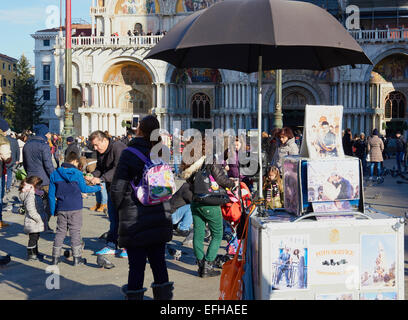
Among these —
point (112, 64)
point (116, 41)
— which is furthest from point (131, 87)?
point (116, 41)

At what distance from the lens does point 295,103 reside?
32000mm

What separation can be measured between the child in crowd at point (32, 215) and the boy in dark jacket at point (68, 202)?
0.51 m

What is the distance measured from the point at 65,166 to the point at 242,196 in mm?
2386

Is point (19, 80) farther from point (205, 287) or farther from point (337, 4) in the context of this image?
point (205, 287)

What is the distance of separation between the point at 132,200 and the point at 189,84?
29.2 metres

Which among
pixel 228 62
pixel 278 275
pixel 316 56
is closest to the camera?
pixel 278 275

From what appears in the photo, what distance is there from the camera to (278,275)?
357cm

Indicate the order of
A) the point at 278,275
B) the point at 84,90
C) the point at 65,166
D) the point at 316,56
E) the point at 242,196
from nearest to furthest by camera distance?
the point at 278,275
the point at 316,56
the point at 65,166
the point at 242,196
the point at 84,90

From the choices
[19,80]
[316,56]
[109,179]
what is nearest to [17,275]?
[109,179]

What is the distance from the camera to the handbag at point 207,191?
549cm

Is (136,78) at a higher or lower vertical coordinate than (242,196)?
higher

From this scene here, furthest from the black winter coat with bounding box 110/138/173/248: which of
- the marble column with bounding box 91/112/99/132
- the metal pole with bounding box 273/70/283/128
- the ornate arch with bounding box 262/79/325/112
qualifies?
the marble column with bounding box 91/112/99/132

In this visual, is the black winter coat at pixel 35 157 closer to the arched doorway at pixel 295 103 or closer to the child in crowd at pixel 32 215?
the child in crowd at pixel 32 215

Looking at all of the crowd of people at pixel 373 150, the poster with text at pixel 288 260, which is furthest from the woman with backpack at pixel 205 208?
the crowd of people at pixel 373 150
